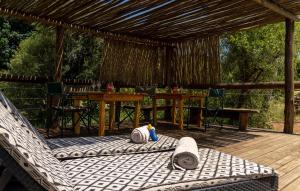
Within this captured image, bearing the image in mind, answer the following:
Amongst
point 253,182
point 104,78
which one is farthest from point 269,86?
point 253,182

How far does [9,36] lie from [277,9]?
13.1m

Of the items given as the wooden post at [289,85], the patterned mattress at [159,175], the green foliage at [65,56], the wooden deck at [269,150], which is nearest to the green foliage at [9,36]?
the green foliage at [65,56]

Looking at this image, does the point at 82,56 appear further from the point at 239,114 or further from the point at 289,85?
the point at 289,85

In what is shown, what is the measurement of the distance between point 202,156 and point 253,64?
10871 mm

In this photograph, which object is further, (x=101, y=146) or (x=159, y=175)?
(x=101, y=146)

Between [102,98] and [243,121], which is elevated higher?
[102,98]

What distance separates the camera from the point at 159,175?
197 cm

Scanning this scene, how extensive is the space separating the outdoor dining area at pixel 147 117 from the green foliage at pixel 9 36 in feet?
24.7

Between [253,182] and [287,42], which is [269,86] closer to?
[287,42]

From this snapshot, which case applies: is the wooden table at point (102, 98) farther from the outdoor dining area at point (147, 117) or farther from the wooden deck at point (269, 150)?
the wooden deck at point (269, 150)

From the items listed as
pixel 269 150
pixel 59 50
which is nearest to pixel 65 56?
pixel 59 50

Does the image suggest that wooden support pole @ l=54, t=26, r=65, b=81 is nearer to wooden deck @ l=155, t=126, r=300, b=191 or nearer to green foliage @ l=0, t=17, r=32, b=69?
wooden deck @ l=155, t=126, r=300, b=191

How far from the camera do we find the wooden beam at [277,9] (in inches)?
203

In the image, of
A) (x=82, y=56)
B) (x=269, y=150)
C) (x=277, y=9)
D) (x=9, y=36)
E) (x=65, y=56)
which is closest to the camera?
(x=269, y=150)
